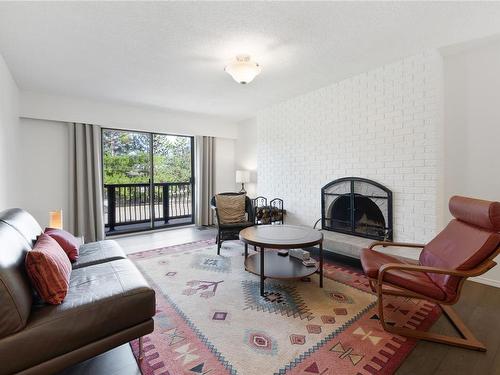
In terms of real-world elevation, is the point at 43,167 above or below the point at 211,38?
below

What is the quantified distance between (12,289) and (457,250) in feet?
9.22

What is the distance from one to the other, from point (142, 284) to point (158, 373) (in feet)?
1.70

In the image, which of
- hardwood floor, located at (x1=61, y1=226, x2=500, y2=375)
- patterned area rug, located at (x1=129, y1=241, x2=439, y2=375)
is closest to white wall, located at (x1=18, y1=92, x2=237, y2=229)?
patterned area rug, located at (x1=129, y1=241, x2=439, y2=375)

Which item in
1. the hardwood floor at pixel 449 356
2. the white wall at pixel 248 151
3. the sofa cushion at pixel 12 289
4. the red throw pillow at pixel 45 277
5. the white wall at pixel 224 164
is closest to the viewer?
the sofa cushion at pixel 12 289

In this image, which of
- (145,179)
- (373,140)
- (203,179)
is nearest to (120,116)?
(145,179)

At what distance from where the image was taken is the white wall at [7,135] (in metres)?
2.65

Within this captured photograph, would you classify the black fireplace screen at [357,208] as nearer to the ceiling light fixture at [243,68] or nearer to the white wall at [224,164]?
the ceiling light fixture at [243,68]

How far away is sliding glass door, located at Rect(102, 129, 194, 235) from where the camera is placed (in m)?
4.85

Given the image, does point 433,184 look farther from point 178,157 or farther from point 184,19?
point 178,157

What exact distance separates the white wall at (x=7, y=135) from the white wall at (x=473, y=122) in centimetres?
483

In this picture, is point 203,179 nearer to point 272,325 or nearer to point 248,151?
point 248,151

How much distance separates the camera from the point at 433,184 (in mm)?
2725

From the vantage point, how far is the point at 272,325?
1923 mm

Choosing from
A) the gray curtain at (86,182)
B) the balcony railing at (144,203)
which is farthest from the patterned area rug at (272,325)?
the balcony railing at (144,203)
